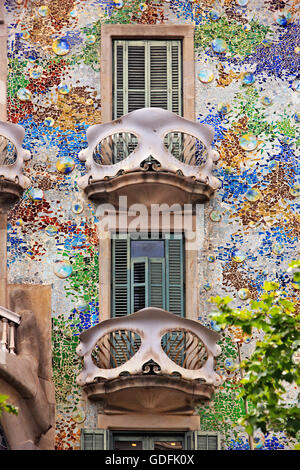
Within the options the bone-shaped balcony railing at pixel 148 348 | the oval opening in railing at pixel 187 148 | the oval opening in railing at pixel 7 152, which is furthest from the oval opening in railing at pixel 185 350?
the oval opening in railing at pixel 7 152

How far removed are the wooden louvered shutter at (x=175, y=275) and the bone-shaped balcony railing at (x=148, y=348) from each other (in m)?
0.64

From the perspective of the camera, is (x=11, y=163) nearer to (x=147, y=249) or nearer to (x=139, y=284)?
(x=147, y=249)

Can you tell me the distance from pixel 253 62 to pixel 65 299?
5526 millimetres

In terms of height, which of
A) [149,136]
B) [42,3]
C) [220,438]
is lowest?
[220,438]

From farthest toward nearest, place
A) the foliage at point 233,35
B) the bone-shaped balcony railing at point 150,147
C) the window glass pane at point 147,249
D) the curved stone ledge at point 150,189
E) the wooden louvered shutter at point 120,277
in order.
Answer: the foliage at point 233,35 → the window glass pane at point 147,249 → the bone-shaped balcony railing at point 150,147 → the curved stone ledge at point 150,189 → the wooden louvered shutter at point 120,277

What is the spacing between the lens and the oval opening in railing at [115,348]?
94.0 feet

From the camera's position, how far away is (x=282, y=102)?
3089 centimetres

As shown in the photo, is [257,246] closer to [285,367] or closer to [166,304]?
[166,304]

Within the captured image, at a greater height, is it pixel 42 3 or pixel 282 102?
pixel 42 3

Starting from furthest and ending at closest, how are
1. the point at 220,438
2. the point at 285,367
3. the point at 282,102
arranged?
the point at 282,102, the point at 220,438, the point at 285,367

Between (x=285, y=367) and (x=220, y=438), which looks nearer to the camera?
(x=285, y=367)

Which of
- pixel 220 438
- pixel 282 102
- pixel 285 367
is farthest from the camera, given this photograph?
pixel 282 102

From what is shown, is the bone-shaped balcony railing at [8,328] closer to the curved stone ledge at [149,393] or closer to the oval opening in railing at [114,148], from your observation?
the curved stone ledge at [149,393]

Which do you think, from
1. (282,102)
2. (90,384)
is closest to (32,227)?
(90,384)
